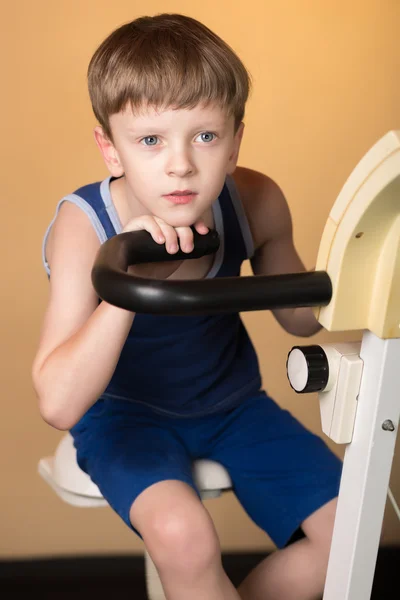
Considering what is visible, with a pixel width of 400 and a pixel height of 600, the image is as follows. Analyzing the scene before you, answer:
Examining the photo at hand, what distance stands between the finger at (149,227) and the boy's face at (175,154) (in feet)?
0.30

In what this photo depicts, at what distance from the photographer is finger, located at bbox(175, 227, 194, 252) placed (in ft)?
3.04

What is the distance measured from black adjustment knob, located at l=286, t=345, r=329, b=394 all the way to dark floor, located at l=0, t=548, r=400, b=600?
3.95 ft

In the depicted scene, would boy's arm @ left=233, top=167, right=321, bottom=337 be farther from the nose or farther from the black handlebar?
the black handlebar

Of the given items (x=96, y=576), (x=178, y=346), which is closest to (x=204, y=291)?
(x=178, y=346)

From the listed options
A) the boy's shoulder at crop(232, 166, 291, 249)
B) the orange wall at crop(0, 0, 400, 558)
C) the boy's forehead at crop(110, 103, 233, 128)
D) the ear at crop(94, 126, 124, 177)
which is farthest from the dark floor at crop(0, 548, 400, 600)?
the boy's forehead at crop(110, 103, 233, 128)

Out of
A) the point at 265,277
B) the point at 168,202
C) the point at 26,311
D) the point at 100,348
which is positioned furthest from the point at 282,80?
the point at 265,277

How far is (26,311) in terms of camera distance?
1.86 m

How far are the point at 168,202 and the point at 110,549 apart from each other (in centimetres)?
128

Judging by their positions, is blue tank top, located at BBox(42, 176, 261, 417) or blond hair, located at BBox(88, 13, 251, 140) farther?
blue tank top, located at BBox(42, 176, 261, 417)

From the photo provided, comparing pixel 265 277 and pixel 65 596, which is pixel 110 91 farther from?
pixel 65 596

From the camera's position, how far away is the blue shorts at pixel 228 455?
3.60ft

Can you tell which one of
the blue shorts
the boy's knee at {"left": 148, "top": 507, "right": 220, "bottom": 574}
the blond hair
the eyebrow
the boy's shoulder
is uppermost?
the blond hair

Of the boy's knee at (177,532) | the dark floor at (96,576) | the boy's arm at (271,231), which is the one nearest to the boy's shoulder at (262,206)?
the boy's arm at (271,231)

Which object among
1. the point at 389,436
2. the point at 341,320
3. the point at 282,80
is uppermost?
the point at 282,80
